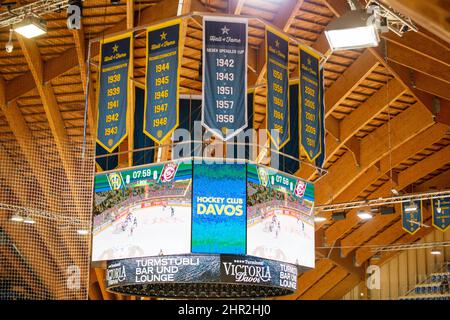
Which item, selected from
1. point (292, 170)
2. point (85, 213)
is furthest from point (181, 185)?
point (85, 213)

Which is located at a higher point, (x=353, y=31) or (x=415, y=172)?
(x=415, y=172)

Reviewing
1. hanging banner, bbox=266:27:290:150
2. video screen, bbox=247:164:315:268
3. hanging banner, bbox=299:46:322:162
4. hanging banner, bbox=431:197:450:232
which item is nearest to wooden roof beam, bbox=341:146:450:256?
hanging banner, bbox=431:197:450:232

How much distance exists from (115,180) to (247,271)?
261 cm

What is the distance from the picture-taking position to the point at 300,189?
1259 centimetres

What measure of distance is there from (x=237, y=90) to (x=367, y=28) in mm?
2921

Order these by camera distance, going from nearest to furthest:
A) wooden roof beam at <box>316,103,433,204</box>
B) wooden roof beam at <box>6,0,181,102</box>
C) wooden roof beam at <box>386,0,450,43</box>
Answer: wooden roof beam at <box>386,0,450,43</box> → wooden roof beam at <box>6,0,181,102</box> → wooden roof beam at <box>316,103,433,204</box>

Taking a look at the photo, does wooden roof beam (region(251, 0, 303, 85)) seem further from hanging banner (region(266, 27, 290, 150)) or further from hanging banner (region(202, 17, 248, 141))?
hanging banner (region(202, 17, 248, 141))

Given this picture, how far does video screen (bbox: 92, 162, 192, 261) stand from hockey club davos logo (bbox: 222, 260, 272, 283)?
706 millimetres

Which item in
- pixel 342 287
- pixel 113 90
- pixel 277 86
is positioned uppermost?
pixel 277 86

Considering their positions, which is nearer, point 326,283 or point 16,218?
point 16,218

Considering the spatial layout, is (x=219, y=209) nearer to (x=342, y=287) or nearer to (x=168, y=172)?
(x=168, y=172)

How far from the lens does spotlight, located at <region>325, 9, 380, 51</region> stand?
973 cm

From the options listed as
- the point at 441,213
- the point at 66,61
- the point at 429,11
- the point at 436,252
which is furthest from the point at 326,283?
the point at 429,11

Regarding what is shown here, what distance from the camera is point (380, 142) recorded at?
22.8 metres
